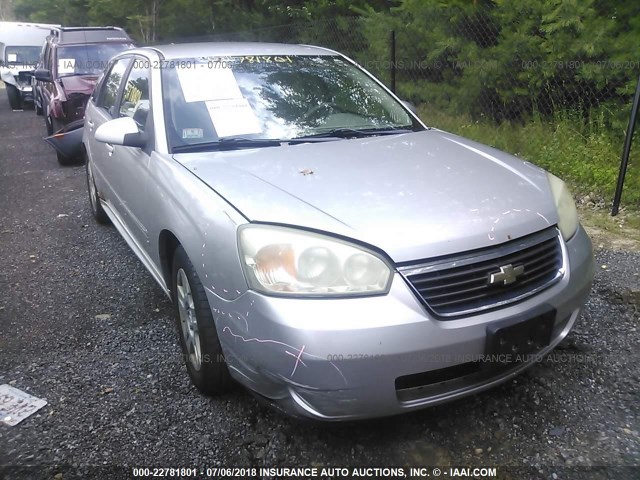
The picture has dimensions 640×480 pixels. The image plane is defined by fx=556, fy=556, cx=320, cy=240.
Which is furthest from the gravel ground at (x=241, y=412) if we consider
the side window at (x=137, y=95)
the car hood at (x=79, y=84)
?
the car hood at (x=79, y=84)

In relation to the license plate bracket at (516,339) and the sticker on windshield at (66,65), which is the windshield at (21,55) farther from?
the license plate bracket at (516,339)

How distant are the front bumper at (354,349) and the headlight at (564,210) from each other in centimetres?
48

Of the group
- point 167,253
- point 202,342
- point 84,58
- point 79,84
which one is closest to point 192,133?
point 167,253

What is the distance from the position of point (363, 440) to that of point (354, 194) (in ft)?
3.38

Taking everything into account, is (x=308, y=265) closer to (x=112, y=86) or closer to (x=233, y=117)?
(x=233, y=117)

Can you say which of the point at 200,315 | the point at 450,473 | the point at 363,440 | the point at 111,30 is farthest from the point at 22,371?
the point at 111,30

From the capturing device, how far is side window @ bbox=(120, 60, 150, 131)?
3292 millimetres

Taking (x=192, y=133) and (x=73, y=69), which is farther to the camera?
(x=73, y=69)

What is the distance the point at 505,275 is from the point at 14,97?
1673 centimetres

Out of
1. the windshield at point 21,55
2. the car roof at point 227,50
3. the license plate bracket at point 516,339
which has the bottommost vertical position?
the windshield at point 21,55

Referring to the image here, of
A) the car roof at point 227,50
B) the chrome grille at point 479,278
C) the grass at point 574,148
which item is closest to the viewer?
the chrome grille at point 479,278

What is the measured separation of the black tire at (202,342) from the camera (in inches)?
94.1

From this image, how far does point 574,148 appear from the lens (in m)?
5.79

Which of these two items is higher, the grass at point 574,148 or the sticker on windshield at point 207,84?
the sticker on windshield at point 207,84
